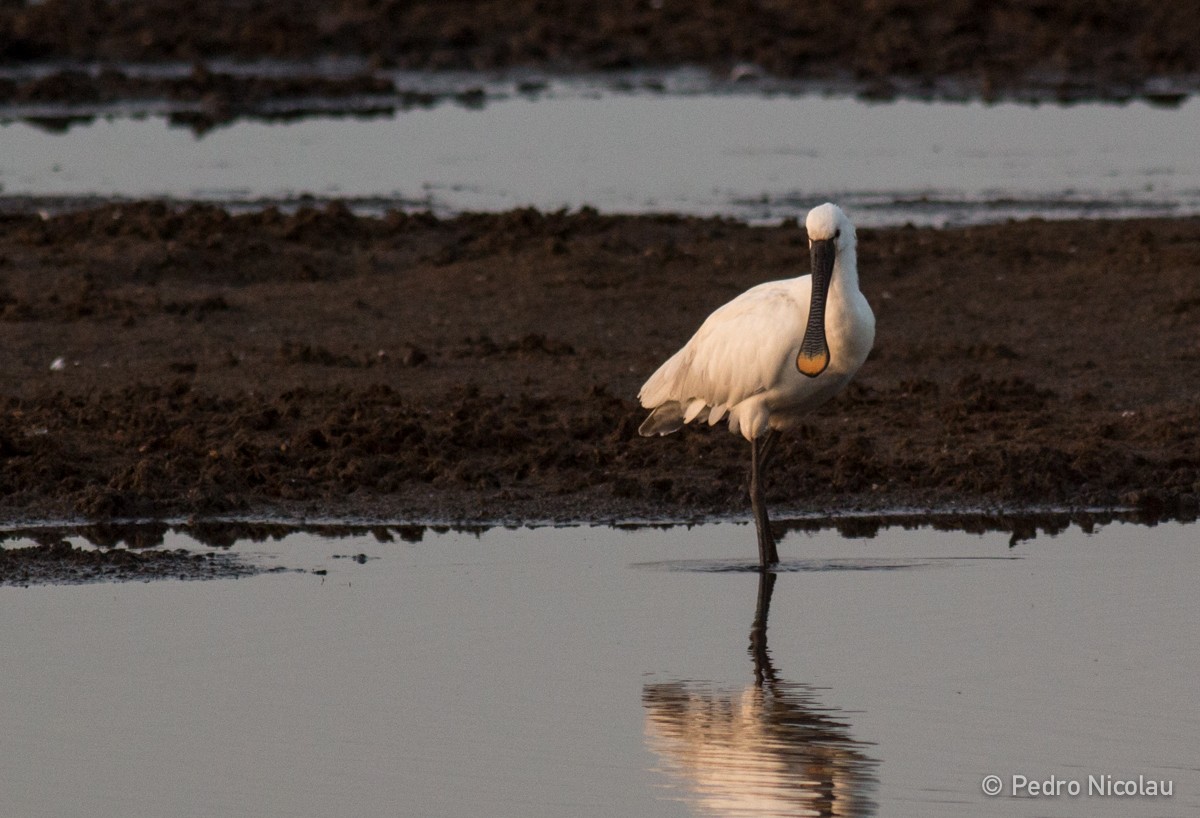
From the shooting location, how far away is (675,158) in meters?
25.4

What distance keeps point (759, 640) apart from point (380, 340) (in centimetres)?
662

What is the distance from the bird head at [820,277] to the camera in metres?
9.84

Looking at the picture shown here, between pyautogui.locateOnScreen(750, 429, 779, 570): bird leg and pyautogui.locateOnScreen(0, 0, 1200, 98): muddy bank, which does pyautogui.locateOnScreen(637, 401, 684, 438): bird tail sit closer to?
pyautogui.locateOnScreen(750, 429, 779, 570): bird leg

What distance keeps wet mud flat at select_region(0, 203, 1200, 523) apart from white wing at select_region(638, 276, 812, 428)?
587mm

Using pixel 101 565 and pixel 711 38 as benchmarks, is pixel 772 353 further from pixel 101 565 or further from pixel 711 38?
pixel 711 38

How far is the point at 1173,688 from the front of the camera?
768 cm

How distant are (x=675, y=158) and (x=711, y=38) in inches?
519

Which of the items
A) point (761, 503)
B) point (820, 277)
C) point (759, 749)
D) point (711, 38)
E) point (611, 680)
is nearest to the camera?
point (759, 749)

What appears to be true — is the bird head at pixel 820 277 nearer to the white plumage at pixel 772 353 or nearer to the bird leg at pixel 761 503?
the white plumage at pixel 772 353

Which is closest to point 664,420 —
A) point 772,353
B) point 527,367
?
point 772,353

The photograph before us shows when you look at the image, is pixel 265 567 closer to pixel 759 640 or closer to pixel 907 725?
pixel 759 640

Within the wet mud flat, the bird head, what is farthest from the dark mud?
the bird head

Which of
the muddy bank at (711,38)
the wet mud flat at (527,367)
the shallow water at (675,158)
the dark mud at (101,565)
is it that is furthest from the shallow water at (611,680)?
the muddy bank at (711,38)

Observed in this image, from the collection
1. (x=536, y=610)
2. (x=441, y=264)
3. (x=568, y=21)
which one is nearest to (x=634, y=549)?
(x=536, y=610)
